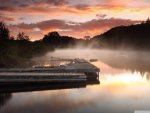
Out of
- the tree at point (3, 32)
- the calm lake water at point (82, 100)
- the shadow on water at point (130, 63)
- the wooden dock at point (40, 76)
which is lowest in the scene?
the shadow on water at point (130, 63)

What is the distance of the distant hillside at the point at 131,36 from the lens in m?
44.6

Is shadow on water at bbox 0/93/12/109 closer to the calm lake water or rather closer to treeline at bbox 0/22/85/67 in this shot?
the calm lake water

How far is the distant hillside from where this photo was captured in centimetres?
4456

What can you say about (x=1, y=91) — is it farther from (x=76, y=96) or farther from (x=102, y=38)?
(x=102, y=38)

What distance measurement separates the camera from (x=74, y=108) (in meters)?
9.00

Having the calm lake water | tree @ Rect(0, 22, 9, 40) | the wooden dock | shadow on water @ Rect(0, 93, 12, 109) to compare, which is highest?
tree @ Rect(0, 22, 9, 40)

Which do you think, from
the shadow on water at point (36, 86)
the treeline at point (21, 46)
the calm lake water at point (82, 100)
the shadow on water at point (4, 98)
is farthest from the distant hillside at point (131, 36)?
the shadow on water at point (4, 98)

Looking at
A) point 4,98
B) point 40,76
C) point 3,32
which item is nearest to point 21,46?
point 3,32

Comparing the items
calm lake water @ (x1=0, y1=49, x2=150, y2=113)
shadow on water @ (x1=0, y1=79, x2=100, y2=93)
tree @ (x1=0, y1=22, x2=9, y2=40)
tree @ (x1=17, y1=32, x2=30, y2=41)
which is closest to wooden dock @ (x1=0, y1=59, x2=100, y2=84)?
shadow on water @ (x1=0, y1=79, x2=100, y2=93)

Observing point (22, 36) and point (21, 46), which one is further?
point (22, 36)

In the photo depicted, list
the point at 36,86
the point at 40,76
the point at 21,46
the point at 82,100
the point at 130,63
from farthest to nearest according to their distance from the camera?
the point at 21,46, the point at 130,63, the point at 40,76, the point at 36,86, the point at 82,100

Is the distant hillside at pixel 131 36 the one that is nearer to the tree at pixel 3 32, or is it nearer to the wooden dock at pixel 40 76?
the tree at pixel 3 32

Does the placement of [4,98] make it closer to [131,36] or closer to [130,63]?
[130,63]

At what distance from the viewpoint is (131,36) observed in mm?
45188
